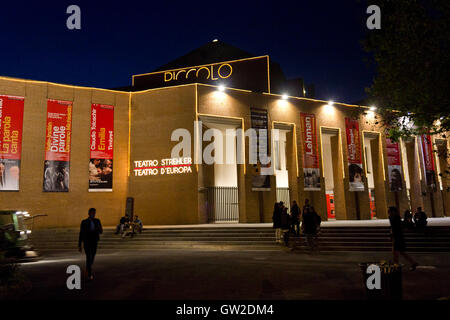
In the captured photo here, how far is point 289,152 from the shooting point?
2508cm

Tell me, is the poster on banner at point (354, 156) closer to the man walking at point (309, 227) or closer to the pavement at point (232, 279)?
the man walking at point (309, 227)

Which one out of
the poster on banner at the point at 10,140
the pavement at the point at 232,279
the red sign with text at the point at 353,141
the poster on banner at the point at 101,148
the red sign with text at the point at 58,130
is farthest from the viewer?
the red sign with text at the point at 353,141

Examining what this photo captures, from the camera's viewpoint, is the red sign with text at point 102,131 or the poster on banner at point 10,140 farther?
the red sign with text at point 102,131

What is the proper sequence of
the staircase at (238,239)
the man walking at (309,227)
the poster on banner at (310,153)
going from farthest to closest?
the poster on banner at (310,153) < the staircase at (238,239) < the man walking at (309,227)

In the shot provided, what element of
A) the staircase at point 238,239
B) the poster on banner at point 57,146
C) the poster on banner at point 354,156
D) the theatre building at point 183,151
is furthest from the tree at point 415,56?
the poster on banner at point 57,146

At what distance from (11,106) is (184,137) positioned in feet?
35.2

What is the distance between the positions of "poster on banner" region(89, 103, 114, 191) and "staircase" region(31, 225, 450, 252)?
422 cm

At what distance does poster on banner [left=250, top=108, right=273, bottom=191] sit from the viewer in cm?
2275

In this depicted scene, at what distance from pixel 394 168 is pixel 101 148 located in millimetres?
22490

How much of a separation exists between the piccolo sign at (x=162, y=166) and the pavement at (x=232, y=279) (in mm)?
10483

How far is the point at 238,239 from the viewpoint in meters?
16.0

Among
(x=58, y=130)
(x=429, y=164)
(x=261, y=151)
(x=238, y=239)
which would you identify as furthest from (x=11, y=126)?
(x=429, y=164)

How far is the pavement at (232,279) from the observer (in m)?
6.36

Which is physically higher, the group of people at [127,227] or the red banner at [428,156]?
the red banner at [428,156]
